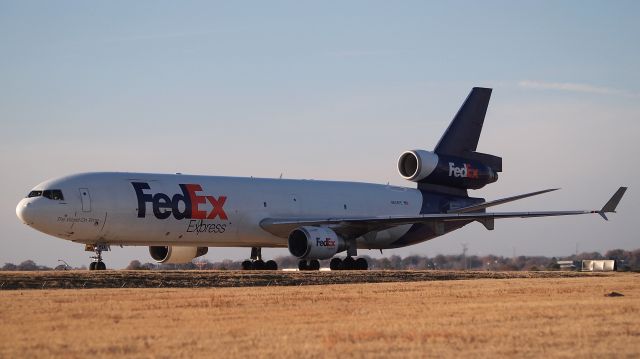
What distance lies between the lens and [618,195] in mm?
36688

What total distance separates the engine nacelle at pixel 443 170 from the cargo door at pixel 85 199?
1584 cm

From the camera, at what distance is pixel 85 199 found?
34188 millimetres

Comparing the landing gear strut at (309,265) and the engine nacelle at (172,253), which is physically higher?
the engine nacelle at (172,253)

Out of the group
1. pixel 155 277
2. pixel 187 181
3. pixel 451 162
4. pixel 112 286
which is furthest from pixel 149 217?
pixel 451 162

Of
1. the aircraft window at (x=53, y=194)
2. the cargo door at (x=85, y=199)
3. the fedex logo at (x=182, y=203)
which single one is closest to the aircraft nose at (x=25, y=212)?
the aircraft window at (x=53, y=194)

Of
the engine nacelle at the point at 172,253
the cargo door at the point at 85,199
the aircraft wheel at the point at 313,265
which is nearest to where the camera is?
the cargo door at the point at 85,199

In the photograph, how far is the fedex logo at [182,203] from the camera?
35.6 m

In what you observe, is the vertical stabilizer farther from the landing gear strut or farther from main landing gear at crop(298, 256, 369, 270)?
the landing gear strut

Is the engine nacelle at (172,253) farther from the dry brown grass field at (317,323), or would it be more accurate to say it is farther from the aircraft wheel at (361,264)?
the dry brown grass field at (317,323)

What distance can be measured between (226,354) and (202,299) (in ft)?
25.5

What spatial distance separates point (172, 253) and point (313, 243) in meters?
6.87

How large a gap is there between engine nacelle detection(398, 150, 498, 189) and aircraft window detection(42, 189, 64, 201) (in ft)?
54.8

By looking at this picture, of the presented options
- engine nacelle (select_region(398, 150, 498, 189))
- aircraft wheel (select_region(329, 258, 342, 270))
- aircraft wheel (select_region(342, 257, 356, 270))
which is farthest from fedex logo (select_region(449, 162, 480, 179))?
aircraft wheel (select_region(329, 258, 342, 270))

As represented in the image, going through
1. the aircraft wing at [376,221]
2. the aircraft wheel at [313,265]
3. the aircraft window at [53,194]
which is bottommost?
the aircraft wheel at [313,265]
